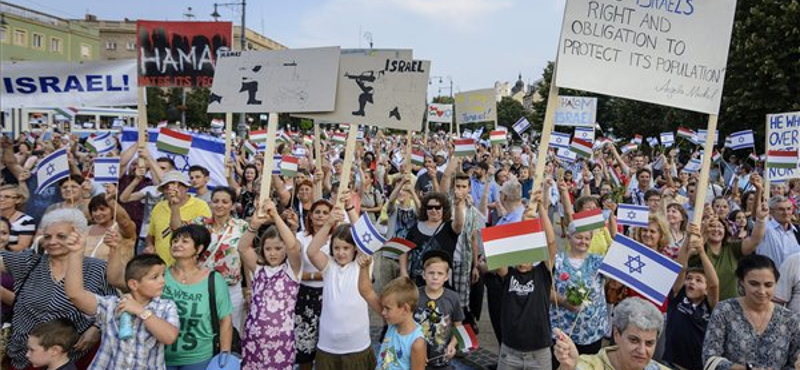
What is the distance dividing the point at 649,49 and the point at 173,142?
6.27 m

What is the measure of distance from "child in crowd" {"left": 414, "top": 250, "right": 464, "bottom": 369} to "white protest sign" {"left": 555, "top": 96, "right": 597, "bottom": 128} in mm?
9926

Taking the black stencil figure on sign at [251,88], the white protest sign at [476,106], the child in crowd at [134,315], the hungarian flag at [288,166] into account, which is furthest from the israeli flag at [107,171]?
the white protest sign at [476,106]

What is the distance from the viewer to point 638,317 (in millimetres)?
3051

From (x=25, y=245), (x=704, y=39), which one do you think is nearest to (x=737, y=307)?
(x=704, y=39)

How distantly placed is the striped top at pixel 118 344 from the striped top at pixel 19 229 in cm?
166

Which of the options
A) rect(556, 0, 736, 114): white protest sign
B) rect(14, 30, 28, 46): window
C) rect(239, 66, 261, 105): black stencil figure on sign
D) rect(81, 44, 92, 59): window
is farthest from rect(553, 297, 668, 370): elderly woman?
rect(81, 44, 92, 59): window

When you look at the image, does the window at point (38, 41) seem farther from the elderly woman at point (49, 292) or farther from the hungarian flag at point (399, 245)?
the hungarian flag at point (399, 245)

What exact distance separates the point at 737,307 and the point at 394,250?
8.44ft

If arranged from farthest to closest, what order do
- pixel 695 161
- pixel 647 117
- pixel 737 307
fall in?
pixel 647 117 < pixel 695 161 < pixel 737 307

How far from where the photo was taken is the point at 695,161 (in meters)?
12.2

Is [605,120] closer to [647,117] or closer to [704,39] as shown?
[647,117]

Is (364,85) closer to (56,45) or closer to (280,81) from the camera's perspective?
(280,81)

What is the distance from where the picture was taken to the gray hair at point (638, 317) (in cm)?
304

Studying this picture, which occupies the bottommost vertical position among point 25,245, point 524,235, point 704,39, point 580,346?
point 580,346
